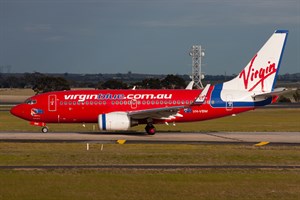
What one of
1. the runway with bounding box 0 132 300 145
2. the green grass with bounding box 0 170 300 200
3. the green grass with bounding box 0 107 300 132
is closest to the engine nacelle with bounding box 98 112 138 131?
the runway with bounding box 0 132 300 145

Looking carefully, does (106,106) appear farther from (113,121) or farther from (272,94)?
(272,94)

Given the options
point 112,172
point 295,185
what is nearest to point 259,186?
point 295,185

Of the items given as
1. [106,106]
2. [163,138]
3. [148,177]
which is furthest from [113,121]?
[148,177]

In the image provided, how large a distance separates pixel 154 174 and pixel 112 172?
1867 mm

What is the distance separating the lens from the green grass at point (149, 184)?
22562mm

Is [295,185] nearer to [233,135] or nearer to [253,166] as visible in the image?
[253,166]

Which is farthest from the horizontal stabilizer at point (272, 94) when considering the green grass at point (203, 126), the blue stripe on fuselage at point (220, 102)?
the green grass at point (203, 126)

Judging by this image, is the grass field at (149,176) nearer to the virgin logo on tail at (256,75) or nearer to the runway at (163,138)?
the runway at (163,138)

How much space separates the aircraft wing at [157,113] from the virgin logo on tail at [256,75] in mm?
6662

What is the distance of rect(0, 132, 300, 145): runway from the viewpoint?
43.5 m

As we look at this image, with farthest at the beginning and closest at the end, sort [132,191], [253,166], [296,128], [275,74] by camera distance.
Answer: [296,128], [275,74], [253,166], [132,191]

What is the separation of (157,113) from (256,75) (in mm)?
9045

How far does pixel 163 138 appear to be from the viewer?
46125 mm

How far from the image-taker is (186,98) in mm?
50188
